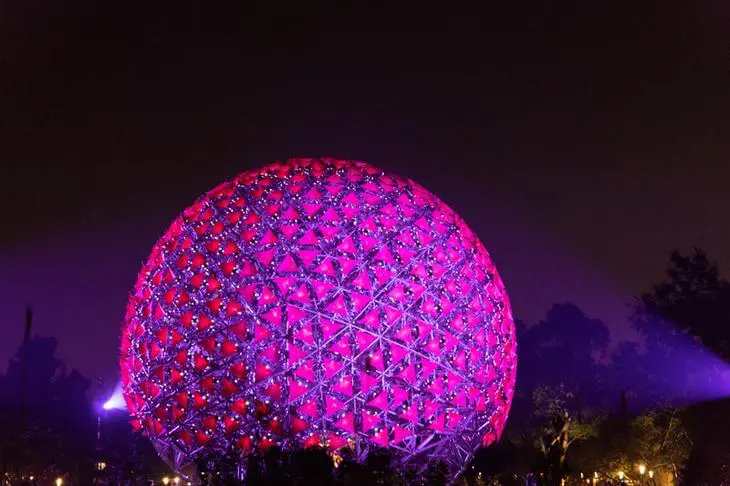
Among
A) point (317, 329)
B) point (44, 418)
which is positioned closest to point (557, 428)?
point (317, 329)

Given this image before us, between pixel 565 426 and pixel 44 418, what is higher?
pixel 44 418

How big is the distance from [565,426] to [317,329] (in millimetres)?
9062

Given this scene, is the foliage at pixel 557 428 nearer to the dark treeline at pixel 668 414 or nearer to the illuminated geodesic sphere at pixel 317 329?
the dark treeline at pixel 668 414

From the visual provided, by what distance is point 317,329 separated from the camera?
65.6 ft

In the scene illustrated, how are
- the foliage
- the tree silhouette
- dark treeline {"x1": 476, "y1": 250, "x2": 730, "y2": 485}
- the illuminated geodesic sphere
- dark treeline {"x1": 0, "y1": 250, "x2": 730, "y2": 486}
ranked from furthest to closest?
the tree silhouette < dark treeline {"x1": 476, "y1": 250, "x2": 730, "y2": 485} < the illuminated geodesic sphere < dark treeline {"x1": 0, "y1": 250, "x2": 730, "y2": 486} < the foliage

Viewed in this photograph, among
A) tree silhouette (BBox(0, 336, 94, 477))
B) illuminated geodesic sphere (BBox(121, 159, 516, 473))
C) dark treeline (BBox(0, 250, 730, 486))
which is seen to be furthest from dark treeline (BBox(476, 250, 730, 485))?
tree silhouette (BBox(0, 336, 94, 477))

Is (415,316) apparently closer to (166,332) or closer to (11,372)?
(166,332)

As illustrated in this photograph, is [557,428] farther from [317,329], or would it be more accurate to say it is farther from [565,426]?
[317,329]

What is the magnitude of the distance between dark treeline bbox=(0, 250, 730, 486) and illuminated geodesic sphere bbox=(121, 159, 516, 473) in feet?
4.40

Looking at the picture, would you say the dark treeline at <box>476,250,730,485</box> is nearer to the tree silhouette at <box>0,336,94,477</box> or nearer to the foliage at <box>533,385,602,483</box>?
the foliage at <box>533,385,602,483</box>

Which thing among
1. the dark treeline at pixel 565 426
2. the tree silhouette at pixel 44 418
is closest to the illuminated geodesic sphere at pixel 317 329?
the dark treeline at pixel 565 426

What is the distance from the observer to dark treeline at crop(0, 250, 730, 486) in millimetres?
15141

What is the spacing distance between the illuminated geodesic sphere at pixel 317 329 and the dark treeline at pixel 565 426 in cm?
134

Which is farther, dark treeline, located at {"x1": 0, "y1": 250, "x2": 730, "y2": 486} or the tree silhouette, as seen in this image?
the tree silhouette
